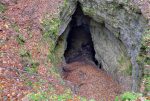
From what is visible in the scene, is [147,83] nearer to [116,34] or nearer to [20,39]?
[116,34]

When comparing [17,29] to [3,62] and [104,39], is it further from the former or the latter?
[104,39]

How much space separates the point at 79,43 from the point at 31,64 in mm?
10445

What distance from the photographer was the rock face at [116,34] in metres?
14.6

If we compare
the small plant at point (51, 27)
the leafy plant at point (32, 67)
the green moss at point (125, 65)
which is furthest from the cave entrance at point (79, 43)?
the leafy plant at point (32, 67)

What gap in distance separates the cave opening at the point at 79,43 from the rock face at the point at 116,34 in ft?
4.21

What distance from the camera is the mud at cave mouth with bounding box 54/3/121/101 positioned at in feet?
53.9

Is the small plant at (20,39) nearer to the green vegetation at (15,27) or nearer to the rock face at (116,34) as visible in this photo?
the green vegetation at (15,27)

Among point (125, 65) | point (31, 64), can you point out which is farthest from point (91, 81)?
point (31, 64)

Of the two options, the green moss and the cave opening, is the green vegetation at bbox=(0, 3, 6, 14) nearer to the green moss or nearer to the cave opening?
the cave opening

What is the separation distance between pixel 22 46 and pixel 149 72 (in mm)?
6475

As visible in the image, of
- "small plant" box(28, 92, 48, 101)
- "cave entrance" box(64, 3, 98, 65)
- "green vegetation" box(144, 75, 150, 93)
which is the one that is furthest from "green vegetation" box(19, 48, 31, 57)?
"cave entrance" box(64, 3, 98, 65)

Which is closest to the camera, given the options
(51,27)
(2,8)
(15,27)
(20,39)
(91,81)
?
(20,39)

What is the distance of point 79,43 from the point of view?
22.3 meters

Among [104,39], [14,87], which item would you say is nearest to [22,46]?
[14,87]
